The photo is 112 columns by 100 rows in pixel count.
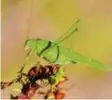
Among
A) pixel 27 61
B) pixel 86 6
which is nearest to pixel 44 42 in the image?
pixel 27 61

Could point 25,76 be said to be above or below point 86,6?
below

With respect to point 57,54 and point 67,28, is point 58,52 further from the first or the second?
point 67,28

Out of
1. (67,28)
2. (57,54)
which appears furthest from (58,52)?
(67,28)

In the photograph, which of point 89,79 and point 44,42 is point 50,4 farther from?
point 89,79
